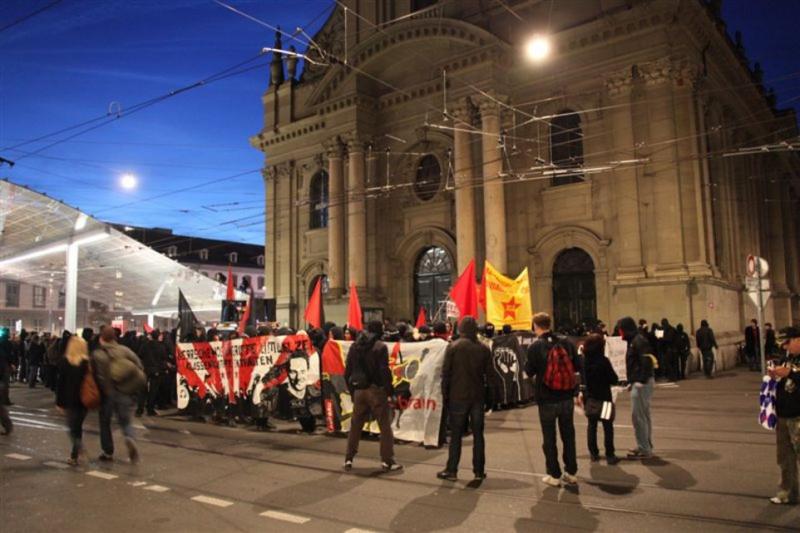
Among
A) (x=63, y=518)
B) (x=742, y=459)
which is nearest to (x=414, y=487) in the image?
(x=63, y=518)

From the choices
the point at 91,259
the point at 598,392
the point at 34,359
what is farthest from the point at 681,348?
the point at 91,259

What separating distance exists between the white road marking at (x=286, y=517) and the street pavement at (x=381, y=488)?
0.04 feet

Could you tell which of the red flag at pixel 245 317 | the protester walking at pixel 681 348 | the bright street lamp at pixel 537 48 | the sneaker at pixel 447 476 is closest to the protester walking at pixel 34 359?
the red flag at pixel 245 317

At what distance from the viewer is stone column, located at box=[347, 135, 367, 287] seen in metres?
27.3

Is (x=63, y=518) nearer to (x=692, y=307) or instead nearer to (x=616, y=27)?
(x=692, y=307)

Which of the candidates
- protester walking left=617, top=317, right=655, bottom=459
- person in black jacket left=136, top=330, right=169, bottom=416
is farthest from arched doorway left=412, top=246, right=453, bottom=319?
protester walking left=617, top=317, right=655, bottom=459

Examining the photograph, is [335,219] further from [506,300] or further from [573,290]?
[506,300]

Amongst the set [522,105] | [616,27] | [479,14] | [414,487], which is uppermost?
[479,14]

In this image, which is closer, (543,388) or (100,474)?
(543,388)

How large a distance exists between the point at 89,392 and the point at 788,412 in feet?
28.1

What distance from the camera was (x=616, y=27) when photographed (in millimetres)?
21406

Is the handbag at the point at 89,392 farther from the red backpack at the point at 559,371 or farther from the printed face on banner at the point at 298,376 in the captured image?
the red backpack at the point at 559,371

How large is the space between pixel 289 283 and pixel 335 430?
858 inches

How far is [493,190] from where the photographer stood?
75.2 feet
